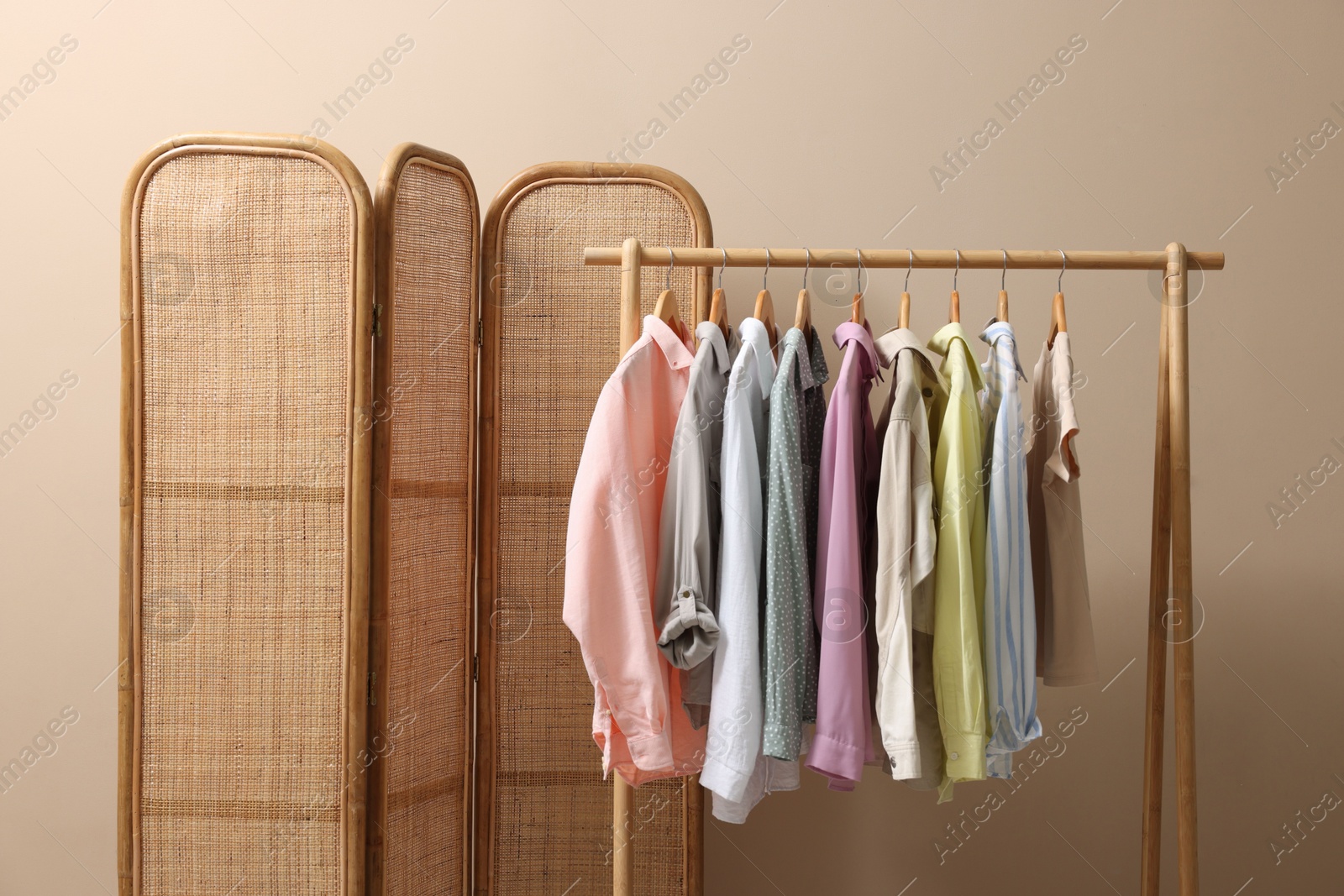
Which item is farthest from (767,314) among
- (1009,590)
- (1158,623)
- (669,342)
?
(1158,623)

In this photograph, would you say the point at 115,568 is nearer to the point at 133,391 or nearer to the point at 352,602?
the point at 133,391

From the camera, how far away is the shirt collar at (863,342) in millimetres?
1450

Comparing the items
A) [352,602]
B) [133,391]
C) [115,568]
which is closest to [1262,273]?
[352,602]

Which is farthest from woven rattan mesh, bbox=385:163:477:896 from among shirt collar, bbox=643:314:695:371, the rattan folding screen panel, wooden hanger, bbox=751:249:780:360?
wooden hanger, bbox=751:249:780:360

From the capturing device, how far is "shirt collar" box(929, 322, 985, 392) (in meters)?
1.43

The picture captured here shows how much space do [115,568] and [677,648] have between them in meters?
1.62

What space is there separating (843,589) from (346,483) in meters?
0.93

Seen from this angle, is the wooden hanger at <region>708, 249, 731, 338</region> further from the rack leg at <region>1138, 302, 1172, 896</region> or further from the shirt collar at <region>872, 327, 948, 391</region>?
the rack leg at <region>1138, 302, 1172, 896</region>

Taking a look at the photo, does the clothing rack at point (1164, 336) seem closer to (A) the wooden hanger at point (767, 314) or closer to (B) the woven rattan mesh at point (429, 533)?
(A) the wooden hanger at point (767, 314)

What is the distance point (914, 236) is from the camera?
2240mm

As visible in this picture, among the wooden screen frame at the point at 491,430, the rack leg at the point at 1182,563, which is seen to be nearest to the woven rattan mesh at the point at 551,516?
the wooden screen frame at the point at 491,430

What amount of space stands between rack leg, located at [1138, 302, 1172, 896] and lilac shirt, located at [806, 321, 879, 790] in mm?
536

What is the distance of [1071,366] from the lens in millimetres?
1455

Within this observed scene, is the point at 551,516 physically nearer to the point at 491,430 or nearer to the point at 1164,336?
the point at 491,430
